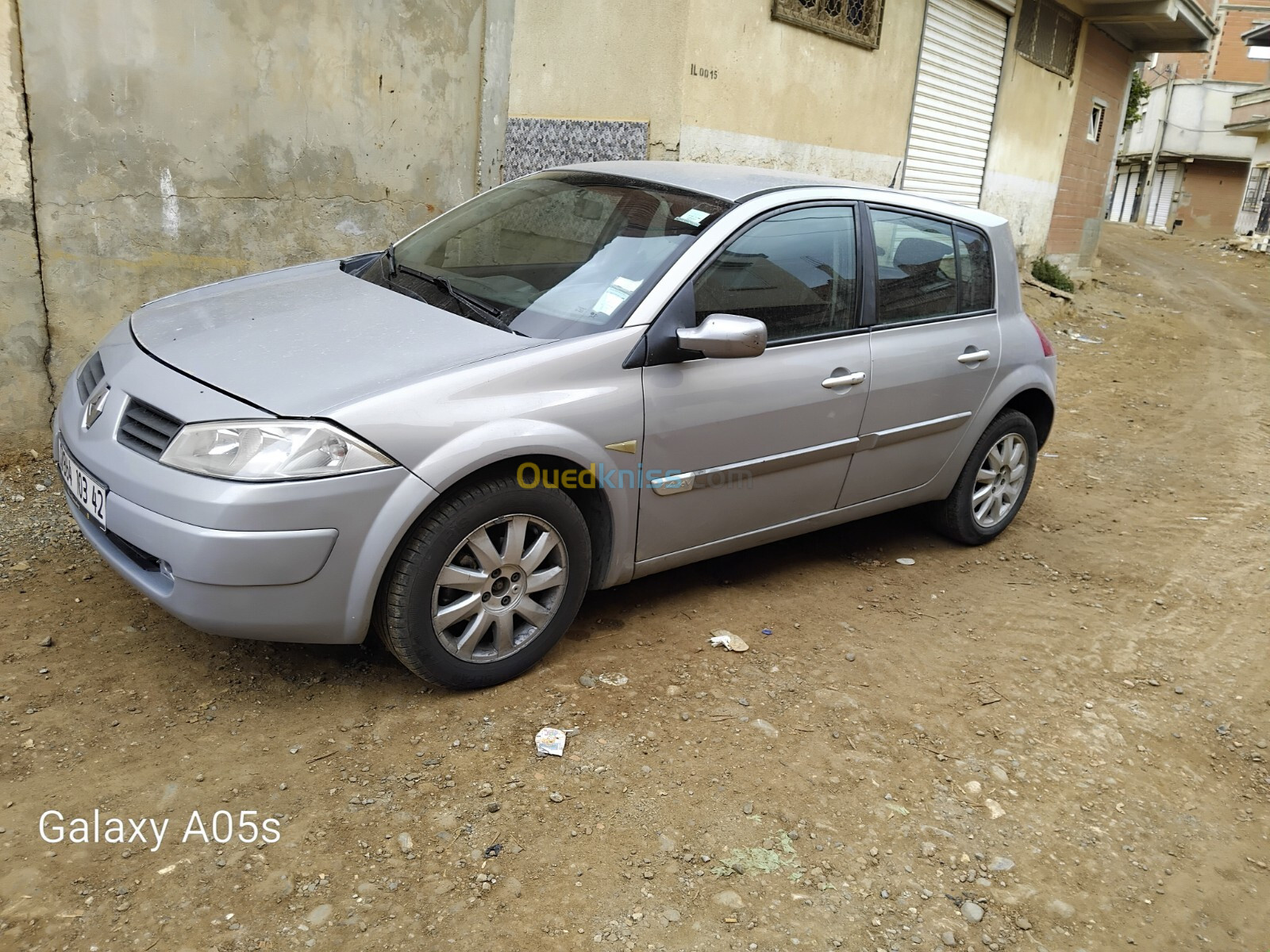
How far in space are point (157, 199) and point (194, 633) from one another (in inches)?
113

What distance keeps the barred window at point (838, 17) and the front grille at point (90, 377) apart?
6.13m

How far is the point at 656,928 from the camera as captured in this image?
2.36 m

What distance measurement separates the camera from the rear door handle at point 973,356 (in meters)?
4.33

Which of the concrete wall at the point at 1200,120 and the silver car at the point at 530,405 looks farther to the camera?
the concrete wall at the point at 1200,120

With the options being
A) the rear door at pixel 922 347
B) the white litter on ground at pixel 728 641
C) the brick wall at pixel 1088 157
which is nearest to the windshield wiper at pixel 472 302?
the white litter on ground at pixel 728 641

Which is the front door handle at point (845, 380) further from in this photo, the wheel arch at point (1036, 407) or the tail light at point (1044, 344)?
the tail light at point (1044, 344)

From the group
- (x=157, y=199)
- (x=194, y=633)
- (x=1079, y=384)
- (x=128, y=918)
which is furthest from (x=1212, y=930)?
(x=1079, y=384)

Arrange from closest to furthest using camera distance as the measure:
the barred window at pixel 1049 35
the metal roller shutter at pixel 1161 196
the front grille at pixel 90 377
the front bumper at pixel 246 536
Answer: the front bumper at pixel 246 536, the front grille at pixel 90 377, the barred window at pixel 1049 35, the metal roller shutter at pixel 1161 196

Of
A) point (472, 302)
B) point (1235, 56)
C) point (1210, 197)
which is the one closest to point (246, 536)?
point (472, 302)

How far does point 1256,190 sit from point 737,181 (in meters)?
35.8

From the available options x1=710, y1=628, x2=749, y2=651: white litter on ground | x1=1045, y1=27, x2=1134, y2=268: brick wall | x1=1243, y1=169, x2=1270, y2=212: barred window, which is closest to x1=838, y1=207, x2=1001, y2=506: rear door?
x1=710, y1=628, x2=749, y2=651: white litter on ground

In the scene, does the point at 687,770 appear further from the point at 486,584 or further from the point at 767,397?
the point at 767,397

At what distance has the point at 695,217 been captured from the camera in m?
3.59

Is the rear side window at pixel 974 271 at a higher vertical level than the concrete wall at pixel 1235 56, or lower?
lower
